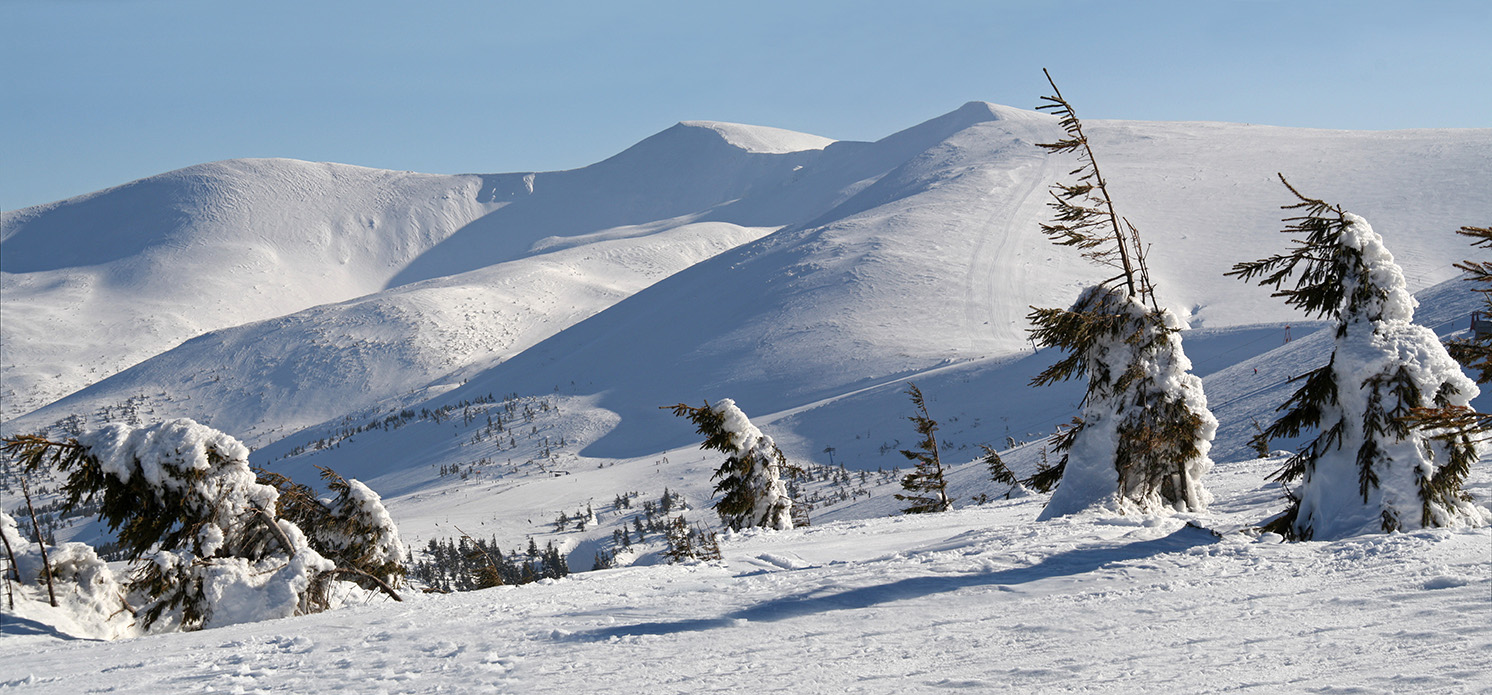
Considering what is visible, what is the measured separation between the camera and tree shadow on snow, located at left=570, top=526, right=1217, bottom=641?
8648 millimetres

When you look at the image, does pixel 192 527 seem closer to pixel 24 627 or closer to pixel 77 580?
pixel 77 580

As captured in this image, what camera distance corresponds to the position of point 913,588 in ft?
30.5

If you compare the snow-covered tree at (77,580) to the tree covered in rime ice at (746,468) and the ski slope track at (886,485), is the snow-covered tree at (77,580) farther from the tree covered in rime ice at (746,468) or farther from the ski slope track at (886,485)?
the tree covered in rime ice at (746,468)

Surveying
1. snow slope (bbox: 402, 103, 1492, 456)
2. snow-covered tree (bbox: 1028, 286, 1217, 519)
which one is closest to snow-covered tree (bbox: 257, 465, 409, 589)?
snow-covered tree (bbox: 1028, 286, 1217, 519)

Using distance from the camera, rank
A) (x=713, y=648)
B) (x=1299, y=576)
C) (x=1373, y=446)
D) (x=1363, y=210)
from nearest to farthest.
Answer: (x=713, y=648) < (x=1299, y=576) < (x=1373, y=446) < (x=1363, y=210)

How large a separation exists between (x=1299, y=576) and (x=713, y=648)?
18.0ft

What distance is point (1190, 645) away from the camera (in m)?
6.93

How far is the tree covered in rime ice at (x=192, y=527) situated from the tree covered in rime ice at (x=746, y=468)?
1347cm

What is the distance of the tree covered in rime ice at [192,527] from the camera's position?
496 inches

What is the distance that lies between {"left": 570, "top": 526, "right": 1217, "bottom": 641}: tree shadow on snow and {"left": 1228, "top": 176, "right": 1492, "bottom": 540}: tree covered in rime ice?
5.73ft

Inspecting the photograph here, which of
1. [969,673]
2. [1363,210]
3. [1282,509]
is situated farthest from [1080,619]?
[1363,210]

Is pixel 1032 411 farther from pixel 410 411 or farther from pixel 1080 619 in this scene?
pixel 410 411

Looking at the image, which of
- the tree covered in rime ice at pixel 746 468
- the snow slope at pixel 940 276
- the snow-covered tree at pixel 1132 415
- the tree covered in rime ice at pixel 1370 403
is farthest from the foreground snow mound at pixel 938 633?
the snow slope at pixel 940 276

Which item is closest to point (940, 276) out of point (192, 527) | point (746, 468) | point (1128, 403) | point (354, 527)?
point (746, 468)
